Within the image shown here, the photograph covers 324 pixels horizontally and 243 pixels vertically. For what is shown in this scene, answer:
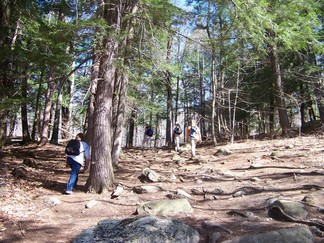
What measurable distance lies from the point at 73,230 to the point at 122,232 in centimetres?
110

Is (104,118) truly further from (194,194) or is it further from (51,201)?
(194,194)

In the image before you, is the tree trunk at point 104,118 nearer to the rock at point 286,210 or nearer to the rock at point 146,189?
the rock at point 146,189

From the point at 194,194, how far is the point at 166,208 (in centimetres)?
147

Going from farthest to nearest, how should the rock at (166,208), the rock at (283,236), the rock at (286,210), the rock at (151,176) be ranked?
the rock at (151,176)
the rock at (166,208)
the rock at (286,210)
the rock at (283,236)

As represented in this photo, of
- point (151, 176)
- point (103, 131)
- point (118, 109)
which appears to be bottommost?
point (151, 176)

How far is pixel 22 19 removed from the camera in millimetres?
9531

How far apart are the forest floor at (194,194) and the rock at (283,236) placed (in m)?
0.20

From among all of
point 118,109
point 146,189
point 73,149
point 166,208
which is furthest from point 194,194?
point 118,109

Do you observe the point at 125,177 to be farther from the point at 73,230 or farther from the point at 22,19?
the point at 22,19

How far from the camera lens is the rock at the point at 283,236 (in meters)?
3.57

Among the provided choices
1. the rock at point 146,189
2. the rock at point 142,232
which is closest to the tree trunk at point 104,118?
the rock at point 146,189

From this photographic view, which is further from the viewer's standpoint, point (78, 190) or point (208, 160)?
point (208, 160)

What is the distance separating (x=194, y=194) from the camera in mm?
6707

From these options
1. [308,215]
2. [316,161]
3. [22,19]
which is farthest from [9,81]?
[316,161]
